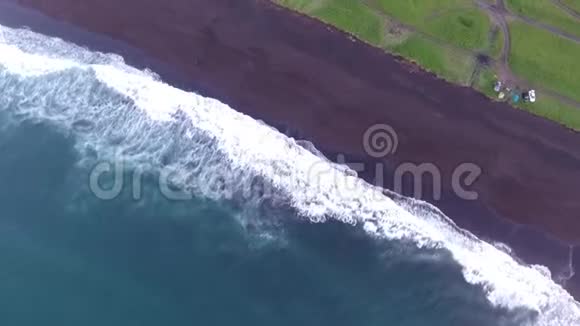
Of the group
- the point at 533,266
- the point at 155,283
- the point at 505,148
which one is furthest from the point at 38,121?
the point at 533,266

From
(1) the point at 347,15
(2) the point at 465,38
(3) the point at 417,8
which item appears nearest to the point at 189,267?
(1) the point at 347,15

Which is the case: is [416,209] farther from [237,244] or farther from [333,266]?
[237,244]

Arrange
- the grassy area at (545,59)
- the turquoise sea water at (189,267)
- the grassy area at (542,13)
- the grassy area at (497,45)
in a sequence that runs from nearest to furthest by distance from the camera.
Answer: the turquoise sea water at (189,267), the grassy area at (545,59), the grassy area at (497,45), the grassy area at (542,13)

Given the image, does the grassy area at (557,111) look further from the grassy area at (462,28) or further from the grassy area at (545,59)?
the grassy area at (462,28)

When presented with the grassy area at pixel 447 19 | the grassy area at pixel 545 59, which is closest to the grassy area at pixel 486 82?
the grassy area at pixel 545 59

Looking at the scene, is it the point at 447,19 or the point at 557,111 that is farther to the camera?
the point at 447,19

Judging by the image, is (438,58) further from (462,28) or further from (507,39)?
(507,39)
